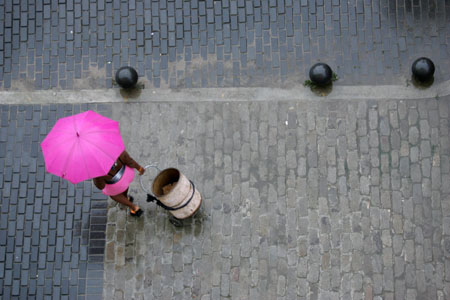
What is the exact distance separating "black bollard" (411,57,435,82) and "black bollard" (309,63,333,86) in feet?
4.68

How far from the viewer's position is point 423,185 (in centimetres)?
834

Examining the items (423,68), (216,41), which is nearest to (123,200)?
(216,41)

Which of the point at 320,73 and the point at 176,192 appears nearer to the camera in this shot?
the point at 176,192

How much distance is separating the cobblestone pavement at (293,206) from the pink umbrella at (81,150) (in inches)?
75.1

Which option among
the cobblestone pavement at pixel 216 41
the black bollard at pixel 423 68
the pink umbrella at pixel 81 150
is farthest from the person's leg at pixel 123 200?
the black bollard at pixel 423 68

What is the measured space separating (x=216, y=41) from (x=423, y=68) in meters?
3.66

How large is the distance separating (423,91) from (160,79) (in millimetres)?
4694

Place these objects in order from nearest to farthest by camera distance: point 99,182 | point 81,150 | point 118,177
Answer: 1. point 81,150
2. point 99,182
3. point 118,177

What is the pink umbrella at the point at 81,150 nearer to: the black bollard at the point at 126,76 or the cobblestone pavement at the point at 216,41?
the black bollard at the point at 126,76

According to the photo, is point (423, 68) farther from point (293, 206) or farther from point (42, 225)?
point (42, 225)

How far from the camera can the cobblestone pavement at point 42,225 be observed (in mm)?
8266

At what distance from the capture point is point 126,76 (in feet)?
28.4

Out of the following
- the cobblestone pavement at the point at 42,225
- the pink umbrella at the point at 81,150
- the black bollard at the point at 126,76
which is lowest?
the cobblestone pavement at the point at 42,225

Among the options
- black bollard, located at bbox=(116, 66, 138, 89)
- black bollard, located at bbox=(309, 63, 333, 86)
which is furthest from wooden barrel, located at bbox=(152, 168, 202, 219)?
black bollard, located at bbox=(309, 63, 333, 86)
